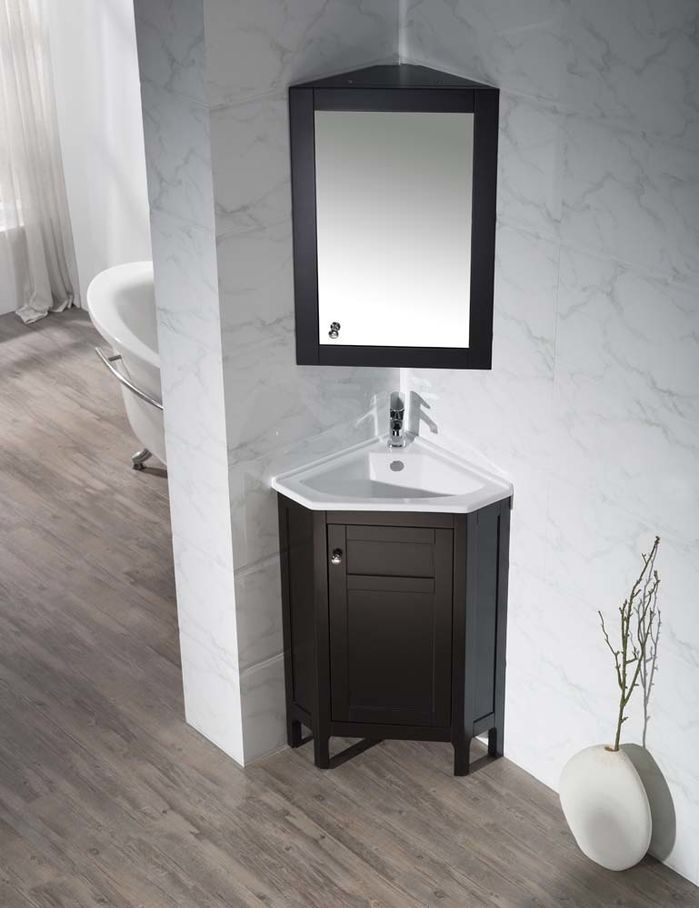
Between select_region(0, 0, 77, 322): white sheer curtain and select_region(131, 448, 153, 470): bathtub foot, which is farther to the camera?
select_region(0, 0, 77, 322): white sheer curtain

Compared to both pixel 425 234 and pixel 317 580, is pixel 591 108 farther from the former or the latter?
pixel 317 580

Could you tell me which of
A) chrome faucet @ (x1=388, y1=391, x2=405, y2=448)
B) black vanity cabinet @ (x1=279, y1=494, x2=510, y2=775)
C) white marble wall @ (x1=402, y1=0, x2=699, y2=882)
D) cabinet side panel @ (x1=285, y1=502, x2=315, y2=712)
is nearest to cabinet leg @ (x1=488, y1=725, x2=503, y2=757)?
black vanity cabinet @ (x1=279, y1=494, x2=510, y2=775)

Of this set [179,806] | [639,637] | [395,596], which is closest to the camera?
[639,637]

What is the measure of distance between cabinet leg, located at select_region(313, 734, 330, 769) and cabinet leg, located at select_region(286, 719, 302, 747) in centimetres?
10

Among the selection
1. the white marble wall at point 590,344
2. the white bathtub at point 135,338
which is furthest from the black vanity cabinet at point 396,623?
the white bathtub at point 135,338

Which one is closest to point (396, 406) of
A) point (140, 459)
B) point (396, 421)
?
point (396, 421)

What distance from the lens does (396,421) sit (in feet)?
12.3

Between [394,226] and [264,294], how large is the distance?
0.37 m

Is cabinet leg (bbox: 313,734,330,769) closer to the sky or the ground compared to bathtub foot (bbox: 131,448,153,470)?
closer to the ground

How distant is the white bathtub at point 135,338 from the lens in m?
4.94

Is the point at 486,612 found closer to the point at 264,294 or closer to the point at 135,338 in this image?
the point at 264,294

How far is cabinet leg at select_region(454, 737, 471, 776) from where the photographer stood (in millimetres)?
3773

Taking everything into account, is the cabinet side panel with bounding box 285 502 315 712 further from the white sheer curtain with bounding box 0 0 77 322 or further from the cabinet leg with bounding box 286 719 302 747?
the white sheer curtain with bounding box 0 0 77 322

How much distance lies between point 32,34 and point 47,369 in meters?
1.62
